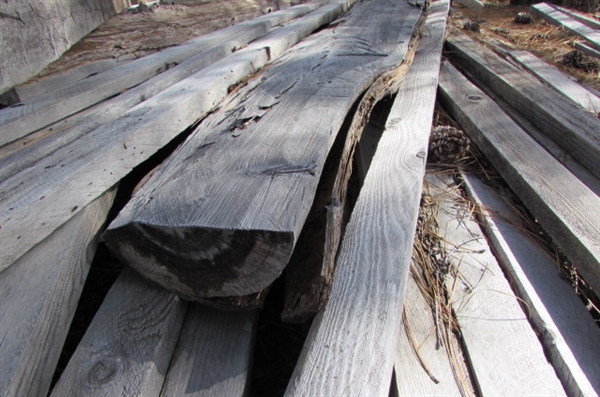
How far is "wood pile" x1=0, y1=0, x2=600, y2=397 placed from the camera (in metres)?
1.02

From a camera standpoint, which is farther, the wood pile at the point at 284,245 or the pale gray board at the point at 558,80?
the pale gray board at the point at 558,80

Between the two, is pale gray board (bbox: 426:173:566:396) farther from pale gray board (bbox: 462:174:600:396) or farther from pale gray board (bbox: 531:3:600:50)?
pale gray board (bbox: 531:3:600:50)

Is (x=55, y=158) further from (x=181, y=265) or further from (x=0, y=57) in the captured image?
(x=0, y=57)

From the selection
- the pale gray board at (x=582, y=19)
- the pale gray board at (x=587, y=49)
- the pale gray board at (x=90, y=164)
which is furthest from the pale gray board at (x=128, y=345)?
the pale gray board at (x=582, y=19)

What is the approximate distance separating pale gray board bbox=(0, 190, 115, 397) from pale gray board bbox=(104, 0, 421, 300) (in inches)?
6.1

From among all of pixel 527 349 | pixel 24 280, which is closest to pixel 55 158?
pixel 24 280

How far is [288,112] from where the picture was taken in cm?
159

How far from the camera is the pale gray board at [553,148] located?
206 centimetres

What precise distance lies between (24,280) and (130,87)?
4.88 ft

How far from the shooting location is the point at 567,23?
5246 mm

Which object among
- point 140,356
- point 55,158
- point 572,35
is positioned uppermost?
point 55,158

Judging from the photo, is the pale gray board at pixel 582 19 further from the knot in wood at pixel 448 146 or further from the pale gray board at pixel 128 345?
the pale gray board at pixel 128 345

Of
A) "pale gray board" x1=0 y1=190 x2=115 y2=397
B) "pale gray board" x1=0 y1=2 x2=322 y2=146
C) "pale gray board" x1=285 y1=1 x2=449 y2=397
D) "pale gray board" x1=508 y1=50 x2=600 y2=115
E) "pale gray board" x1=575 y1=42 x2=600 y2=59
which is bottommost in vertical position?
"pale gray board" x1=575 y1=42 x2=600 y2=59

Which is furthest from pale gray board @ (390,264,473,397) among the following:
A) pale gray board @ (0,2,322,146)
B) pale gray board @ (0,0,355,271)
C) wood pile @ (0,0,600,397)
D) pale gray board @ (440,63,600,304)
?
pale gray board @ (0,2,322,146)
